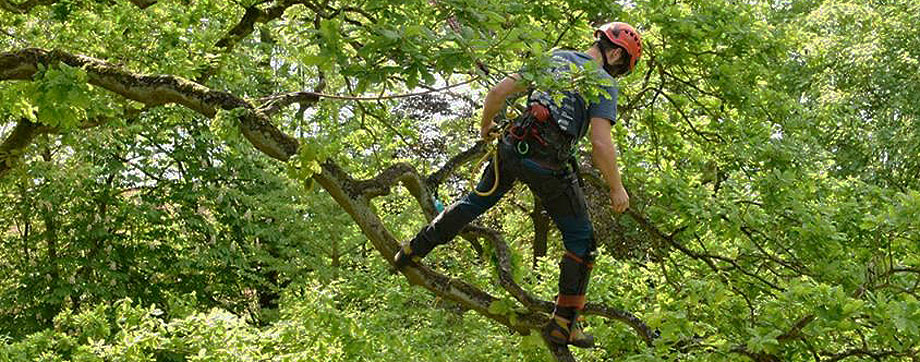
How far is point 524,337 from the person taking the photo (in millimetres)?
4617

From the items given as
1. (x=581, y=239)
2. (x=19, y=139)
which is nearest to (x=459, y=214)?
(x=581, y=239)

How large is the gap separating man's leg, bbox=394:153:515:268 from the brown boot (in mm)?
647

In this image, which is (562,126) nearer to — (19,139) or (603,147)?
(603,147)

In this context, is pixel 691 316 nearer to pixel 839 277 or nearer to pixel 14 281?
pixel 839 277

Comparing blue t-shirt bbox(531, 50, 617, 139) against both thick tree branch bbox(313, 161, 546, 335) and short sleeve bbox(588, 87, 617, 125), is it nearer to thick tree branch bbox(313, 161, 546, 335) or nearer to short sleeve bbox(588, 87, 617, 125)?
short sleeve bbox(588, 87, 617, 125)

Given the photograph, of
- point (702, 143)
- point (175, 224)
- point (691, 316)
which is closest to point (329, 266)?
point (175, 224)

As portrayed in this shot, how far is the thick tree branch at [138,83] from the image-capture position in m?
4.94

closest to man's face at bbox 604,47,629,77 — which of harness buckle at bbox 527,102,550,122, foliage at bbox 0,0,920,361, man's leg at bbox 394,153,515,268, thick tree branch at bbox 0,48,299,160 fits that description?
harness buckle at bbox 527,102,550,122

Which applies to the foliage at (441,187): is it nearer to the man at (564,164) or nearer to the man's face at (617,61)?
the man at (564,164)

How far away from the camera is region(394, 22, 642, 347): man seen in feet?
14.3

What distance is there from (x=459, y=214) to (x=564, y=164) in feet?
1.93

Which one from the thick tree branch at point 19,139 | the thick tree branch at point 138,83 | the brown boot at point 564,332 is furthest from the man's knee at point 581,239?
the thick tree branch at point 19,139

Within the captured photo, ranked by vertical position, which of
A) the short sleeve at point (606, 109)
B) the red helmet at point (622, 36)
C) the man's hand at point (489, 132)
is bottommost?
the short sleeve at point (606, 109)

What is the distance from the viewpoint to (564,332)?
443cm
